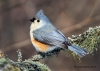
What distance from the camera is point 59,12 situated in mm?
7332

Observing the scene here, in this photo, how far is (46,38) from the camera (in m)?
3.75

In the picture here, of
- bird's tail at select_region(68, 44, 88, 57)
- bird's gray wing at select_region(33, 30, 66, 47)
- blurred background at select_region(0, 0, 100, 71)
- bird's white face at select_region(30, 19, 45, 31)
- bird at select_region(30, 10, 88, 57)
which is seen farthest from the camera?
blurred background at select_region(0, 0, 100, 71)

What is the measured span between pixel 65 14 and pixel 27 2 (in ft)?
3.44

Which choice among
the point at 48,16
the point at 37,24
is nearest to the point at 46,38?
the point at 37,24

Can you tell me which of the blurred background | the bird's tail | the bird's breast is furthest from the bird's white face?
the blurred background

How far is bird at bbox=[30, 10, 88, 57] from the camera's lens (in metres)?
3.42

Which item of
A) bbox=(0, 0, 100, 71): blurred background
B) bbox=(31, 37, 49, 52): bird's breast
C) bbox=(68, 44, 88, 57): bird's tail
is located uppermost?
bbox=(0, 0, 100, 71): blurred background

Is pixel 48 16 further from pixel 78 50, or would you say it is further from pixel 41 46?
pixel 78 50

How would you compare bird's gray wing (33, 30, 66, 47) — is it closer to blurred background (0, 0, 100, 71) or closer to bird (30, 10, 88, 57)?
bird (30, 10, 88, 57)

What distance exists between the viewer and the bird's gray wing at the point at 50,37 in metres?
3.62

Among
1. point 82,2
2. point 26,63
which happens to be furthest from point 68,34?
point 26,63

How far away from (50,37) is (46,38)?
5 cm

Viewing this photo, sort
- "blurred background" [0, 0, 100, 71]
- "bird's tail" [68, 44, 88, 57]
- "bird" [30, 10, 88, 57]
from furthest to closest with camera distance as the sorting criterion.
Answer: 1. "blurred background" [0, 0, 100, 71]
2. "bird" [30, 10, 88, 57]
3. "bird's tail" [68, 44, 88, 57]

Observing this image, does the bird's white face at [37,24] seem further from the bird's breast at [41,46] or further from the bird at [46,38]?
the bird's breast at [41,46]
